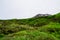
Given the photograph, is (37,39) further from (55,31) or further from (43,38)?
(55,31)

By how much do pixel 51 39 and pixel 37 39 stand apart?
63.2 inches

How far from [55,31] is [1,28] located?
7860 mm

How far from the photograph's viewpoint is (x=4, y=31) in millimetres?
29531

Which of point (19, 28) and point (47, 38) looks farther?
point (19, 28)

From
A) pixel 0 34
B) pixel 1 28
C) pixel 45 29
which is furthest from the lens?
pixel 1 28

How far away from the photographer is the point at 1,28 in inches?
1232

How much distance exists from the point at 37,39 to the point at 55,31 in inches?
323

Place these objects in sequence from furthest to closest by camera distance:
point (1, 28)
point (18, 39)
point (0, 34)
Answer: point (1, 28)
point (0, 34)
point (18, 39)

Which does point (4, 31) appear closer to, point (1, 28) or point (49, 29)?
point (1, 28)

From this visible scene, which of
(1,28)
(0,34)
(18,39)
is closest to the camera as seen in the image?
(18,39)

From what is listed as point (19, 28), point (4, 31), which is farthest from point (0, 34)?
point (19, 28)

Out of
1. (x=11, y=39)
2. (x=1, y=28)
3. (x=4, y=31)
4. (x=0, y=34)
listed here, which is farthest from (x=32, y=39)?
(x=1, y=28)

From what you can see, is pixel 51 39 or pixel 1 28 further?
pixel 1 28

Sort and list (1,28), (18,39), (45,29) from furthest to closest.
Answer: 1. (1,28)
2. (45,29)
3. (18,39)
